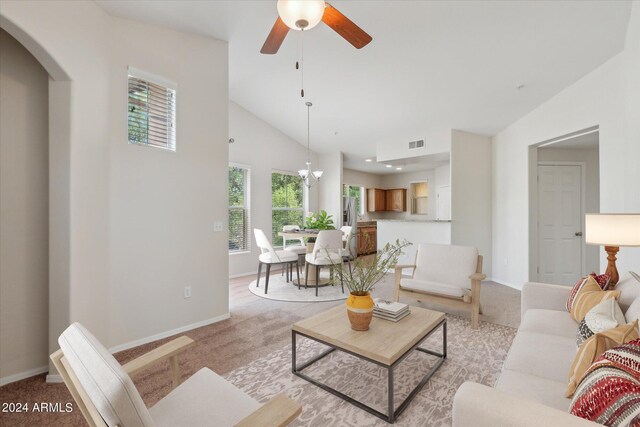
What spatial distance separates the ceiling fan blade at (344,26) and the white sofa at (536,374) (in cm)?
200

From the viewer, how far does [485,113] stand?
4.48 m

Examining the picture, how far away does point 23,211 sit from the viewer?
85.0 inches

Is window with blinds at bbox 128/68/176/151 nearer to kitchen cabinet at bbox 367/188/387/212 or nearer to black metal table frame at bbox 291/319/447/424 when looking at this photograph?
black metal table frame at bbox 291/319/447/424

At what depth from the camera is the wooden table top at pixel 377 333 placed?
5.65 feet

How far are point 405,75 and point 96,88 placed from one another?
3.49 meters

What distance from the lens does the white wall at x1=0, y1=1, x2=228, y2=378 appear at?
2150 millimetres

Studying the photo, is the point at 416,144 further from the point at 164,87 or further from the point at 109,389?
the point at 109,389

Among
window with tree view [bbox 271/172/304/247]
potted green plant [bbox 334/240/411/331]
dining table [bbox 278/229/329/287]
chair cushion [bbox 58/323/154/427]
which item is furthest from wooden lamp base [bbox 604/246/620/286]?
window with tree view [bbox 271/172/304/247]

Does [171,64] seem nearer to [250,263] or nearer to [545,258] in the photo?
[250,263]

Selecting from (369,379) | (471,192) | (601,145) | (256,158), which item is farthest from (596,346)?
(256,158)

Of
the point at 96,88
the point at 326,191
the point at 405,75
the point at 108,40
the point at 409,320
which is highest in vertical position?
the point at 405,75

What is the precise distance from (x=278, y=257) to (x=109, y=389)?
3.66 meters

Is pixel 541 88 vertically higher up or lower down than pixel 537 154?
higher up

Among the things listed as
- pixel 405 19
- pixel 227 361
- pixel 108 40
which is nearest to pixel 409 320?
pixel 227 361
